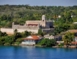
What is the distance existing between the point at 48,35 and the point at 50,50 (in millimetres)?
5261

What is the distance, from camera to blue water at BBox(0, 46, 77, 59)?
33.7 m

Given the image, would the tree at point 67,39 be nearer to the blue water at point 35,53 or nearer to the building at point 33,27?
the blue water at point 35,53

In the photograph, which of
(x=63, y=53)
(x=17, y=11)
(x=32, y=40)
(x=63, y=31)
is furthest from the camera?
(x=17, y=11)

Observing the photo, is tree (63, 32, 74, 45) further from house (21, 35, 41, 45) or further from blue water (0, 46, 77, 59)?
house (21, 35, 41, 45)

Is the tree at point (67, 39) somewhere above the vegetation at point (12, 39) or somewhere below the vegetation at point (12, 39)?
below

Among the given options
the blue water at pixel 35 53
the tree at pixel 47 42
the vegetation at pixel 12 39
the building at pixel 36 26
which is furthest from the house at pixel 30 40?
the building at pixel 36 26

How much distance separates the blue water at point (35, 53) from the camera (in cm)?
3369

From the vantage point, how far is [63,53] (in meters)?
36.1

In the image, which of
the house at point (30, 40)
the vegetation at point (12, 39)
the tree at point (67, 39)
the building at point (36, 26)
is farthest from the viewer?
the building at point (36, 26)

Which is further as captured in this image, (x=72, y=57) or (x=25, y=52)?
(x=25, y=52)

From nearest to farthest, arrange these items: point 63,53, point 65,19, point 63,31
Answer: point 63,53 → point 63,31 → point 65,19

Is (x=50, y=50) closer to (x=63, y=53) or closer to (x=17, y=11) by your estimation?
(x=63, y=53)

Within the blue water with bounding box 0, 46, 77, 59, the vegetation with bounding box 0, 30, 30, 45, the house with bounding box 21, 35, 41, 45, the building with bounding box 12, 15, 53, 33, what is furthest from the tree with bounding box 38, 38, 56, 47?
the building with bounding box 12, 15, 53, 33

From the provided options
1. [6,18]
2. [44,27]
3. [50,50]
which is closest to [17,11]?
[6,18]
